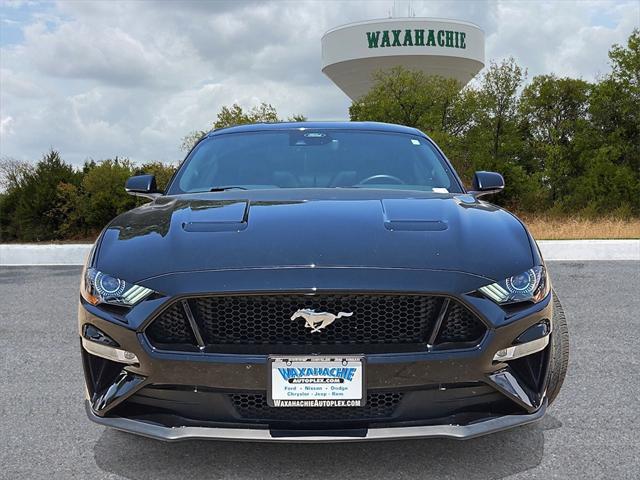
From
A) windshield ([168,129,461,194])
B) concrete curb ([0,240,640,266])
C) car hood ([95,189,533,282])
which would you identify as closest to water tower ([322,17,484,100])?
concrete curb ([0,240,640,266])

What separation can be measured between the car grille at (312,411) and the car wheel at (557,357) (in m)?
0.68

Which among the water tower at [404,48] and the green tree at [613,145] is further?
the water tower at [404,48]

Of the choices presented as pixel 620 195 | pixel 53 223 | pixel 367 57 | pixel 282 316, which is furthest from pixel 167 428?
pixel 367 57

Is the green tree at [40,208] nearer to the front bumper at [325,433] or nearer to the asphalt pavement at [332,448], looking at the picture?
the asphalt pavement at [332,448]

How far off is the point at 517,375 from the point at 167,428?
1277mm

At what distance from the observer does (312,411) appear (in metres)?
2.46

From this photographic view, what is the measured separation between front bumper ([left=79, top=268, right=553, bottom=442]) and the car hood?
180 mm

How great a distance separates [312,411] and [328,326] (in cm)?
31

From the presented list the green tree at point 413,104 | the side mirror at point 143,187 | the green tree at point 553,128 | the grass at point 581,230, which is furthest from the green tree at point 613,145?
the side mirror at point 143,187

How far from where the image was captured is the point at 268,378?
7.81ft

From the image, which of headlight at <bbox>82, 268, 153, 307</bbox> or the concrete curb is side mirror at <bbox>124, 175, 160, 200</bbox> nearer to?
headlight at <bbox>82, 268, 153, 307</bbox>

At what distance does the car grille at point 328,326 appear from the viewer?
2449mm

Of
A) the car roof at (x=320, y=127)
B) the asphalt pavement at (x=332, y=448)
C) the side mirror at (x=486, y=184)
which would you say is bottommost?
the asphalt pavement at (x=332, y=448)

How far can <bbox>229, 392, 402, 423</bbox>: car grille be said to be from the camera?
246 cm
